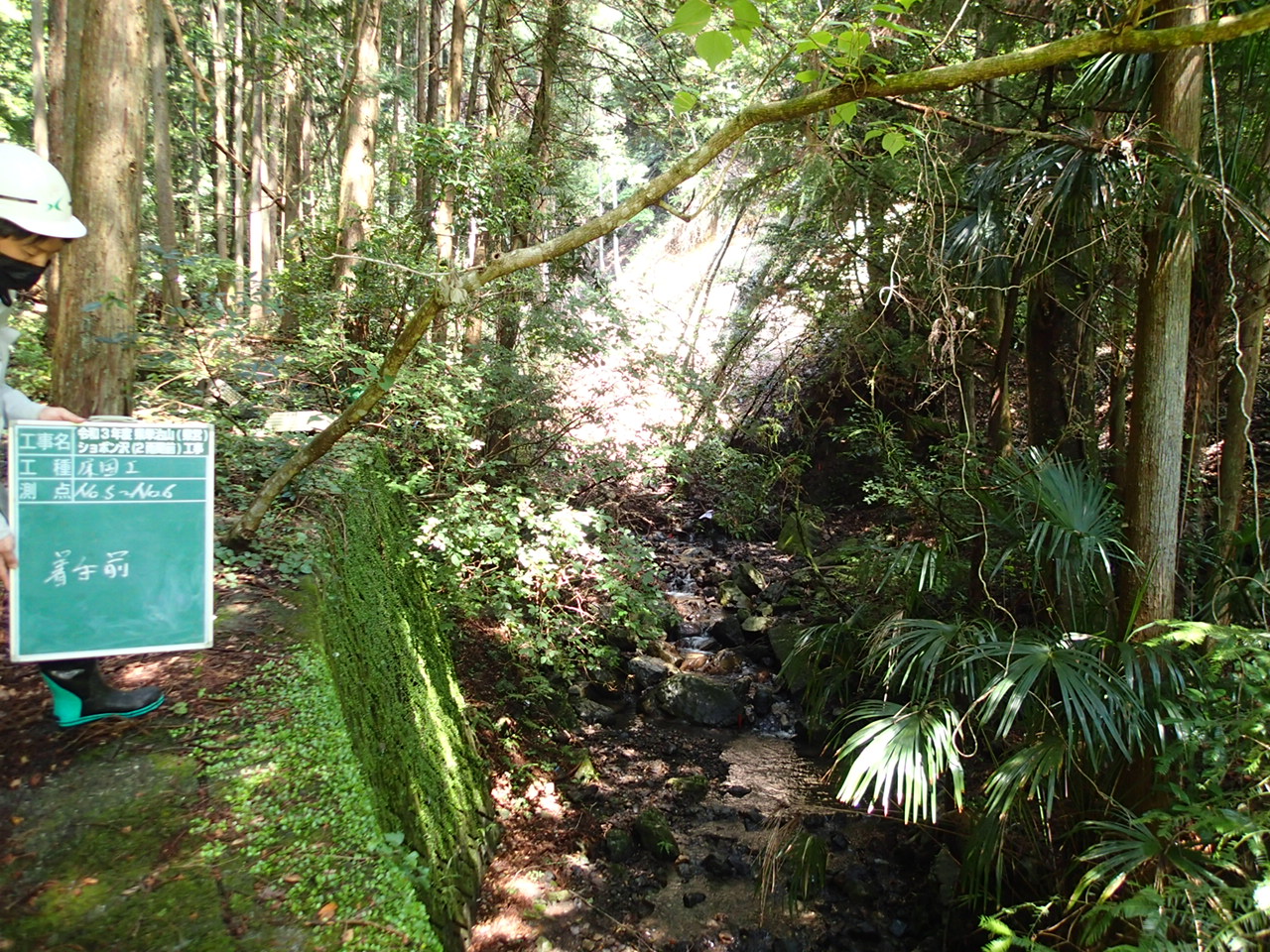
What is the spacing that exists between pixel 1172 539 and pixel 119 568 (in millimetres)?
4997

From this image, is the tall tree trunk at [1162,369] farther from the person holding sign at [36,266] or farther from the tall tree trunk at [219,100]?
the tall tree trunk at [219,100]

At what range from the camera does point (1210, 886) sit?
289 cm

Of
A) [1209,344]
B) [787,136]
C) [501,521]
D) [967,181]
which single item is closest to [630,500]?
[501,521]

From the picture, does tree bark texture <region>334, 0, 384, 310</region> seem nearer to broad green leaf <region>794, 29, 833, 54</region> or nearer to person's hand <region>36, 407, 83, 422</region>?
person's hand <region>36, 407, 83, 422</region>

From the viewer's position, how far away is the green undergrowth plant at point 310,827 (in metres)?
2.18

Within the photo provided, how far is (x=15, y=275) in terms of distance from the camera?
96.0 inches

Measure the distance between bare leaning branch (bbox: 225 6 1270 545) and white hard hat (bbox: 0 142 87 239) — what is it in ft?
4.28

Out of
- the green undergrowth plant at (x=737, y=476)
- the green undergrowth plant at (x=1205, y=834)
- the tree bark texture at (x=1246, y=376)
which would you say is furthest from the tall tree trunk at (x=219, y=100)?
the green undergrowth plant at (x=1205, y=834)

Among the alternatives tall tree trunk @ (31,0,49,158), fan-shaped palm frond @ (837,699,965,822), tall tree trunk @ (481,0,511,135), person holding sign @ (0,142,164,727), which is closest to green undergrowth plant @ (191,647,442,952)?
person holding sign @ (0,142,164,727)

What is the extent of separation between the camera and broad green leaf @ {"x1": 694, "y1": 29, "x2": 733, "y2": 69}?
2.33m

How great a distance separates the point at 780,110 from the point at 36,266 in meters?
2.95

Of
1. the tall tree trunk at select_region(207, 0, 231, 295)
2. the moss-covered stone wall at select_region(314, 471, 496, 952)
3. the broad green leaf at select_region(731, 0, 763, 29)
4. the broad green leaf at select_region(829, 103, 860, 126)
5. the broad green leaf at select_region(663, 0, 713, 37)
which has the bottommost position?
the moss-covered stone wall at select_region(314, 471, 496, 952)

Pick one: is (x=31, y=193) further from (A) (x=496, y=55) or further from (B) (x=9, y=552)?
(A) (x=496, y=55)

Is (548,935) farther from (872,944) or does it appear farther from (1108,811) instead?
(1108,811)
